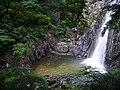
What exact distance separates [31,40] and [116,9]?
965cm

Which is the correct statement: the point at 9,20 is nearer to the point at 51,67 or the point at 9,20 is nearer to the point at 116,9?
the point at 51,67

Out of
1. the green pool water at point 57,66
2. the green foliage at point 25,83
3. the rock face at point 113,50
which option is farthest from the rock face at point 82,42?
the green foliage at point 25,83

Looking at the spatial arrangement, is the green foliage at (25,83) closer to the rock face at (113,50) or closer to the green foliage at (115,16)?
the green foliage at (115,16)

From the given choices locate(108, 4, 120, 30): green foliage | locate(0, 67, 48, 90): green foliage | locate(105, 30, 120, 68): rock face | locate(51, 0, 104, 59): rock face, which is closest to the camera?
locate(0, 67, 48, 90): green foliage

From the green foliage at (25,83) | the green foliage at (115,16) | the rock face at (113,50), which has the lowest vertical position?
the rock face at (113,50)

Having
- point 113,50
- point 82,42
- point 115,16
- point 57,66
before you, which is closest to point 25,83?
point 115,16

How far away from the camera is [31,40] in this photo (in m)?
13.8

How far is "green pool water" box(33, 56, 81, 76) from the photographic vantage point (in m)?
11.9

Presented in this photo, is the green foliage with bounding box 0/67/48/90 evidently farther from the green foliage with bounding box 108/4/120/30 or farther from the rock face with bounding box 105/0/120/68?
the rock face with bounding box 105/0/120/68

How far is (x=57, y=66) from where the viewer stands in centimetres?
1298

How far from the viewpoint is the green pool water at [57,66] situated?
1185 cm

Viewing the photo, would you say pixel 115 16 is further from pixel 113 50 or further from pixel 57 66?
pixel 113 50

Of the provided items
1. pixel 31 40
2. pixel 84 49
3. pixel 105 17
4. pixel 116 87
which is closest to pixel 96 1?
pixel 105 17

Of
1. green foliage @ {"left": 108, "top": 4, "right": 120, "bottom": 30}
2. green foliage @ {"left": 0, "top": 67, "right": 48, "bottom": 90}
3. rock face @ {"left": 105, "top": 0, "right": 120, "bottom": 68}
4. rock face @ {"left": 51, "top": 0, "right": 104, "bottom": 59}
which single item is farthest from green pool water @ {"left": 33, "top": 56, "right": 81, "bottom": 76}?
green foliage @ {"left": 0, "top": 67, "right": 48, "bottom": 90}
